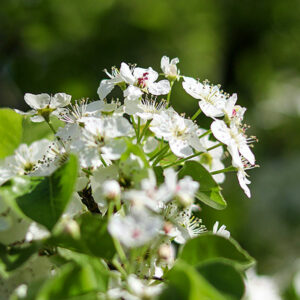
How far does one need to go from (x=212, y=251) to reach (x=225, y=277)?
73 millimetres

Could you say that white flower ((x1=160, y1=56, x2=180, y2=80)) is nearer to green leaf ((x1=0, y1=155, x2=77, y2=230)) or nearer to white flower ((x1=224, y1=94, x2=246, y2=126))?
white flower ((x1=224, y1=94, x2=246, y2=126))

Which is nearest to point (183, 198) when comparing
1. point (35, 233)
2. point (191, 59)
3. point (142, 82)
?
point (35, 233)

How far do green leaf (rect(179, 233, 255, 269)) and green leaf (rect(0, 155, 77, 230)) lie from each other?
0.53 feet

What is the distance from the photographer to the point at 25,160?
0.73 meters

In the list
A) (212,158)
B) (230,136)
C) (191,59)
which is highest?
(230,136)

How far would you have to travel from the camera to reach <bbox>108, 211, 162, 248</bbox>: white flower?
19.9 inches

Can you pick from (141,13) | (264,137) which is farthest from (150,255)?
(264,137)

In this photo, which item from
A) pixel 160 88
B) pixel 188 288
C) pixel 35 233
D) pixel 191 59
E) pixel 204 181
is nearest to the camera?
pixel 188 288

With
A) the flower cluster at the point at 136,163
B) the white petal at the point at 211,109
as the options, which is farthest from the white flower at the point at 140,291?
the white petal at the point at 211,109

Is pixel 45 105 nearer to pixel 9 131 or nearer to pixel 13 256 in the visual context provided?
pixel 9 131

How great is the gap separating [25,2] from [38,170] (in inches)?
106

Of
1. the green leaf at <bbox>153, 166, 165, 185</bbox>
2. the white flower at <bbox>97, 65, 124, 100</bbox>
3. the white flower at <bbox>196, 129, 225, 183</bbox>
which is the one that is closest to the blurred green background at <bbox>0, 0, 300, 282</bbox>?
the white flower at <bbox>196, 129, 225, 183</bbox>

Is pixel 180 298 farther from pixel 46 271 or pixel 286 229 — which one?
pixel 286 229

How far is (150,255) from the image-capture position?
0.64 meters
